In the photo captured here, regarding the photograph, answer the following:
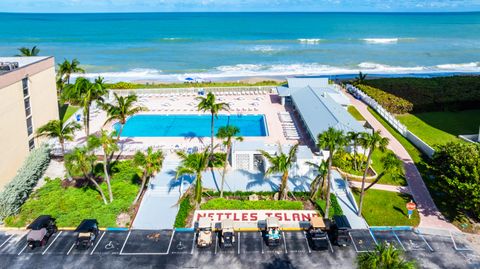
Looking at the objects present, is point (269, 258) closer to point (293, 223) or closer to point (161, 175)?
point (293, 223)

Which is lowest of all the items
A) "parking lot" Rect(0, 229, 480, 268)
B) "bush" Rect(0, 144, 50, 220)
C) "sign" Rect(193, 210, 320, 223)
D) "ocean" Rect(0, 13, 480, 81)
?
"parking lot" Rect(0, 229, 480, 268)

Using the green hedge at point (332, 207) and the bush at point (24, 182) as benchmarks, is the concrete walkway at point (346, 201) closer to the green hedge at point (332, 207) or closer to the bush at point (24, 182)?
the green hedge at point (332, 207)

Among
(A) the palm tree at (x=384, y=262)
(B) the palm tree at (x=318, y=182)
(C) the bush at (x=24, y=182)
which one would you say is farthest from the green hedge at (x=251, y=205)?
(C) the bush at (x=24, y=182)

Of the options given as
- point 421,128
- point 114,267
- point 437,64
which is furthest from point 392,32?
point 114,267

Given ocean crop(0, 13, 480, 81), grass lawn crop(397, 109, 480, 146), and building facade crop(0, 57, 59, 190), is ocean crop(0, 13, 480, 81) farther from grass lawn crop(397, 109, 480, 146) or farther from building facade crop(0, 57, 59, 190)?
building facade crop(0, 57, 59, 190)

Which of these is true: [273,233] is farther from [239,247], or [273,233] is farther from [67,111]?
[67,111]

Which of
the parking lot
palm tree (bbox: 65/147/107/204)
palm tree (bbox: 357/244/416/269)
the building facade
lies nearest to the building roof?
the parking lot
